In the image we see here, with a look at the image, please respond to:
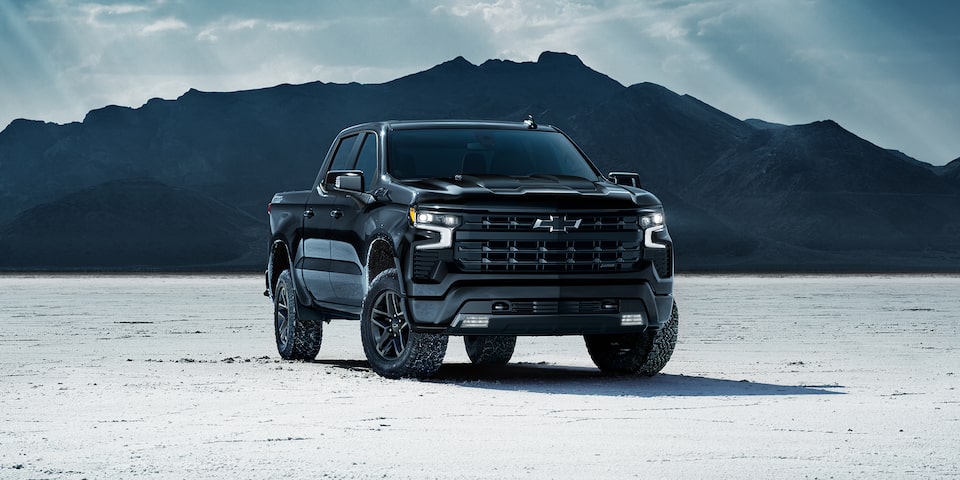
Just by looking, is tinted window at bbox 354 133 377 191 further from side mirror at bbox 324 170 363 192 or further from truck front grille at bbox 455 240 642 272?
truck front grille at bbox 455 240 642 272

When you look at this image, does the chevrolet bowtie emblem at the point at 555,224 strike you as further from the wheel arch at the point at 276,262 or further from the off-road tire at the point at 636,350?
the wheel arch at the point at 276,262

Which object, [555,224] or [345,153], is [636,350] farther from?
[345,153]

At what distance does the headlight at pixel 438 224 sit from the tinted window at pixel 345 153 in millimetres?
2517

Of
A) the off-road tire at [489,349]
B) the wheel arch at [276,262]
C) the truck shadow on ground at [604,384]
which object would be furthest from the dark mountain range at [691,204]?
the truck shadow on ground at [604,384]

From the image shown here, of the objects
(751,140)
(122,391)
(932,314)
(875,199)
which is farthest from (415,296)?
(751,140)

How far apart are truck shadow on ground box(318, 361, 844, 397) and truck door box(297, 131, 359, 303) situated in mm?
890

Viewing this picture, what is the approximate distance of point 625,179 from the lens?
1272 cm

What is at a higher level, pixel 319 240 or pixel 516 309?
pixel 319 240

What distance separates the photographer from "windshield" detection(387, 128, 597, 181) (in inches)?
500

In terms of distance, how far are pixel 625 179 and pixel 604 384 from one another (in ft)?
6.07

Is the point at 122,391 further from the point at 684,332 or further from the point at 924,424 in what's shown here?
the point at 684,332

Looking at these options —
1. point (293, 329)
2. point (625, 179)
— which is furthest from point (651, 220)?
point (293, 329)

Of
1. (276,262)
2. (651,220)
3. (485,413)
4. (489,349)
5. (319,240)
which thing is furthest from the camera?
(276,262)

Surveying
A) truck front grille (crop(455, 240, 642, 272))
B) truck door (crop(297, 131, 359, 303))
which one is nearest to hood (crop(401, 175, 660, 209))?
truck front grille (crop(455, 240, 642, 272))
